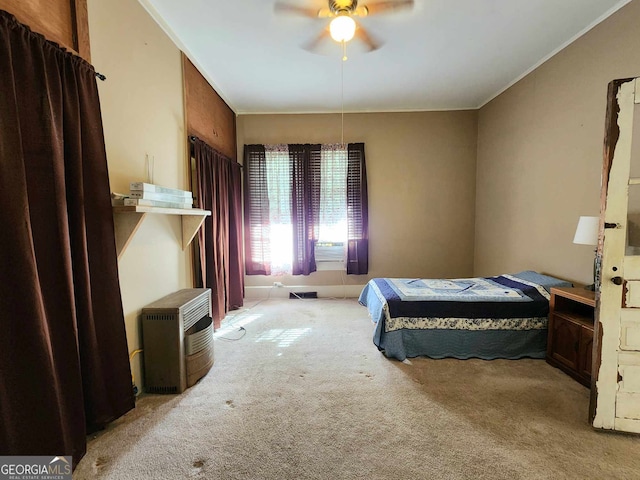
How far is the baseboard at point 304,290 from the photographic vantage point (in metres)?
4.43

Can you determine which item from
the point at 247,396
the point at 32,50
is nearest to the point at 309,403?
the point at 247,396

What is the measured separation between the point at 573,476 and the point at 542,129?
3.09m

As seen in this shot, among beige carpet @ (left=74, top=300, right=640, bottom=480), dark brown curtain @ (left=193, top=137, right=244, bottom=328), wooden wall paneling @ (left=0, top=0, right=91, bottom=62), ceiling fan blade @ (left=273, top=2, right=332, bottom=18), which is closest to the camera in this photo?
wooden wall paneling @ (left=0, top=0, right=91, bottom=62)

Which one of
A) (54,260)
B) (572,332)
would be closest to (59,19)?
(54,260)

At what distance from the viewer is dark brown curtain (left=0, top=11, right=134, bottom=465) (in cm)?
115

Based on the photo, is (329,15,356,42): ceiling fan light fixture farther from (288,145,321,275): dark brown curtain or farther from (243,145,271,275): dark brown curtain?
(243,145,271,275): dark brown curtain

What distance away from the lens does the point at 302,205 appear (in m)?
4.30

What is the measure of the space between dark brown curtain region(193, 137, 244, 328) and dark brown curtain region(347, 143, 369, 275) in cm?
169

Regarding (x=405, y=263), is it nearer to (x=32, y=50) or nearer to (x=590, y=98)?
(x=590, y=98)

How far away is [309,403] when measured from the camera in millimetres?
1891

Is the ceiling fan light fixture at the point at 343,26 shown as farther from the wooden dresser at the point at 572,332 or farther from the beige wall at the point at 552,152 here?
the wooden dresser at the point at 572,332

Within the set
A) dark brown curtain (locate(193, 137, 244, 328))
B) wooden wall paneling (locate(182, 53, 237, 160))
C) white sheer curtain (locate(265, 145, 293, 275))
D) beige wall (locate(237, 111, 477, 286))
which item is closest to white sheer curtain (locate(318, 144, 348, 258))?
beige wall (locate(237, 111, 477, 286))

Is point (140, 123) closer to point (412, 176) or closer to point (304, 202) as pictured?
point (304, 202)

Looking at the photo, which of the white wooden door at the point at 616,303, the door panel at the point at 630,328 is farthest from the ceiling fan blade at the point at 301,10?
the door panel at the point at 630,328
